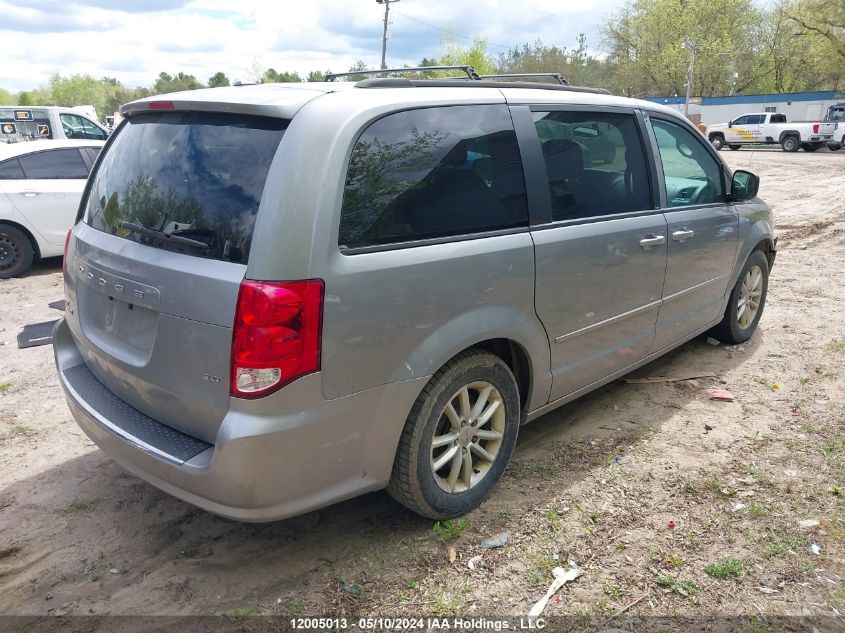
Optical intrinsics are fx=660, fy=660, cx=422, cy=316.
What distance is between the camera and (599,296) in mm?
3566

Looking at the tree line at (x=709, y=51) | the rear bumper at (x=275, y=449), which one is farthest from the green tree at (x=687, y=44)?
the rear bumper at (x=275, y=449)

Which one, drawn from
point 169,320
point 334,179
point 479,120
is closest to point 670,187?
point 479,120

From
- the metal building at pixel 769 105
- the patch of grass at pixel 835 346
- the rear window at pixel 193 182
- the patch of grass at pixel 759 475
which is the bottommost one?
the patch of grass at pixel 759 475

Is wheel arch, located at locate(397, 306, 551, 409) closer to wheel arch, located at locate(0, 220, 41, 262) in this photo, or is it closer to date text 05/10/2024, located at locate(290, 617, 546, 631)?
date text 05/10/2024, located at locate(290, 617, 546, 631)

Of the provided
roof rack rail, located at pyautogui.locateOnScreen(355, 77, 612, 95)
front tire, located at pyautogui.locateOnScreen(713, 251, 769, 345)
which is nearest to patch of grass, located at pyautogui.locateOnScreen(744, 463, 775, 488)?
front tire, located at pyautogui.locateOnScreen(713, 251, 769, 345)

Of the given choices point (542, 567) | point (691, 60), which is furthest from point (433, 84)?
point (691, 60)

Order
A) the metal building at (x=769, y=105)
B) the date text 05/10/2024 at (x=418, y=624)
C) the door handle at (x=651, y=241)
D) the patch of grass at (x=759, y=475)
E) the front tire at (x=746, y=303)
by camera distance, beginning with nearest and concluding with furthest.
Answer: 1. the date text 05/10/2024 at (x=418, y=624)
2. the patch of grass at (x=759, y=475)
3. the door handle at (x=651, y=241)
4. the front tire at (x=746, y=303)
5. the metal building at (x=769, y=105)

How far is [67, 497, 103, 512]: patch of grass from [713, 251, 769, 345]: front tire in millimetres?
4575

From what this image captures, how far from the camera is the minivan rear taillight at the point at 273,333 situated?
226cm

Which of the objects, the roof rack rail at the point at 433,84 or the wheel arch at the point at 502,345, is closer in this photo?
the wheel arch at the point at 502,345

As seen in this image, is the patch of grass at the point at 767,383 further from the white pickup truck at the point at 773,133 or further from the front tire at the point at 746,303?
the white pickup truck at the point at 773,133

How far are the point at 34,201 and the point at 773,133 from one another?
120 feet

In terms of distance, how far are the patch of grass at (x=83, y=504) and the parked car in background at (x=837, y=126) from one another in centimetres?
3881

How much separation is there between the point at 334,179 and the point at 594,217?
5.45 feet
